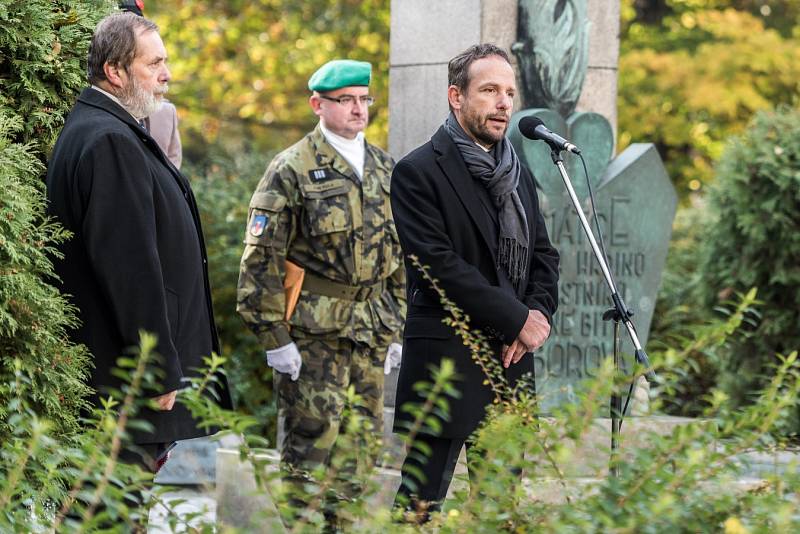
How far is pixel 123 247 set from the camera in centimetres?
414

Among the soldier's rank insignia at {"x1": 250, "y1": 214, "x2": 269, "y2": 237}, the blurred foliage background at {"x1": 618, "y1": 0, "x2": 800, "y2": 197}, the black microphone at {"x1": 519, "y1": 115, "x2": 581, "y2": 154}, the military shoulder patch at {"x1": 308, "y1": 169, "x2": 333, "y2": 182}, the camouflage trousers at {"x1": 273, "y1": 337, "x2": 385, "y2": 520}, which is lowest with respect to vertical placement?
the camouflage trousers at {"x1": 273, "y1": 337, "x2": 385, "y2": 520}

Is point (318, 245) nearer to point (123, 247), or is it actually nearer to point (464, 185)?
point (464, 185)

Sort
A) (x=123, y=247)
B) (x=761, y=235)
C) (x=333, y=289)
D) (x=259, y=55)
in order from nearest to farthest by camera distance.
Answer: (x=123, y=247)
(x=333, y=289)
(x=761, y=235)
(x=259, y=55)

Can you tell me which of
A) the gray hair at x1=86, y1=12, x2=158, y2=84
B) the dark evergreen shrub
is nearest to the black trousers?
the gray hair at x1=86, y1=12, x2=158, y2=84

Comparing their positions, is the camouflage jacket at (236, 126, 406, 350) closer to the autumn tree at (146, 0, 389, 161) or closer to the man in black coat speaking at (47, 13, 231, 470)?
the man in black coat speaking at (47, 13, 231, 470)

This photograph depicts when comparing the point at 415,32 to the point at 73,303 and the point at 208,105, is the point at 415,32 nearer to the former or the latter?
the point at 73,303

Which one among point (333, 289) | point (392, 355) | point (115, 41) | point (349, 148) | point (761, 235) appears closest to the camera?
point (115, 41)

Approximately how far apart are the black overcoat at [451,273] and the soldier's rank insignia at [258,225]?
118 centimetres

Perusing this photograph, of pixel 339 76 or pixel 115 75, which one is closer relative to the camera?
pixel 115 75

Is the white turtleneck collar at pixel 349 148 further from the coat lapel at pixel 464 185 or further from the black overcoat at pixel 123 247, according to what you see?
the black overcoat at pixel 123 247

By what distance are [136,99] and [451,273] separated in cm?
120

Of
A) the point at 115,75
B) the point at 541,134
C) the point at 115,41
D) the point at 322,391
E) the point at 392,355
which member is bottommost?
the point at 322,391

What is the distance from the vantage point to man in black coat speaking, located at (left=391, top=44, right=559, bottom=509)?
15.7ft

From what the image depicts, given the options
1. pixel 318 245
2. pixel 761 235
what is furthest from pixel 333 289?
pixel 761 235
